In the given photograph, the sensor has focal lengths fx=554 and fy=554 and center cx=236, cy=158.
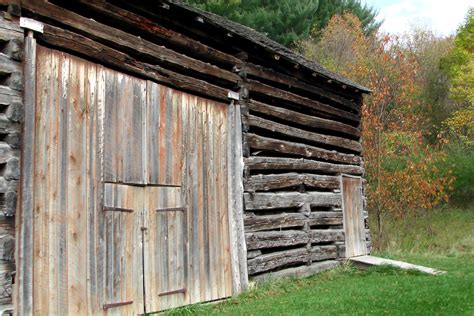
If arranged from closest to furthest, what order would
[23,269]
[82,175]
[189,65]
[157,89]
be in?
[23,269]
[82,175]
[157,89]
[189,65]

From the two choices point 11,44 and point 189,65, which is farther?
point 189,65

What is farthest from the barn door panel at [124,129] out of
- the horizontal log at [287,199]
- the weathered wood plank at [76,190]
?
the horizontal log at [287,199]

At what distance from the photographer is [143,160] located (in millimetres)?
7430

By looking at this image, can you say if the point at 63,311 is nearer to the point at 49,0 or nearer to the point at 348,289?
the point at 49,0

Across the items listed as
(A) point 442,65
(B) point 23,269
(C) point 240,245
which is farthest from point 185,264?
(A) point 442,65

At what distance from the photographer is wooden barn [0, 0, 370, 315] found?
19.5 feet

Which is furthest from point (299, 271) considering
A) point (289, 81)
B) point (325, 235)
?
point (289, 81)

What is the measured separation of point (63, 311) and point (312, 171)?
677 centimetres

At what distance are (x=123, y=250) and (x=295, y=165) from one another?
4.82m

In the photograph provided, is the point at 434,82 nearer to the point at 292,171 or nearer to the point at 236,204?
the point at 292,171

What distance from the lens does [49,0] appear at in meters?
6.41

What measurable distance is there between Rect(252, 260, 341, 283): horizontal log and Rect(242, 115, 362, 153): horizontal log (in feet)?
8.50

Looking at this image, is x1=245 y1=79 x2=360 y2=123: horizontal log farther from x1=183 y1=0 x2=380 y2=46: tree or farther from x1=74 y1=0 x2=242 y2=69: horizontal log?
x1=183 y1=0 x2=380 y2=46: tree

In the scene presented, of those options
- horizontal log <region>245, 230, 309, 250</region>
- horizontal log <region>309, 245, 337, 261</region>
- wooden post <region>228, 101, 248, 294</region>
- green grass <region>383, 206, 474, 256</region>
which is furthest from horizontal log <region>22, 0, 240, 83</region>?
green grass <region>383, 206, 474, 256</region>
